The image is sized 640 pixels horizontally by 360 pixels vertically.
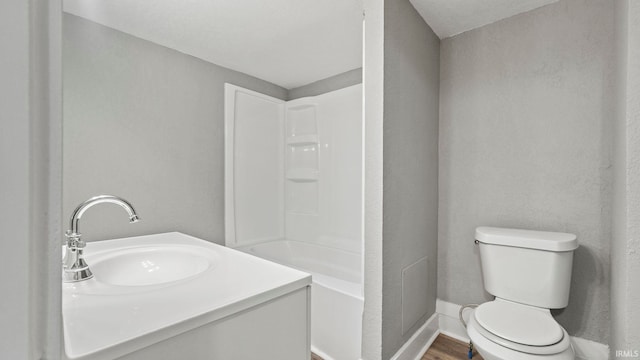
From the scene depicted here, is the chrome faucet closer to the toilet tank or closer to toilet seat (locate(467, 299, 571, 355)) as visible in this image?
toilet seat (locate(467, 299, 571, 355))

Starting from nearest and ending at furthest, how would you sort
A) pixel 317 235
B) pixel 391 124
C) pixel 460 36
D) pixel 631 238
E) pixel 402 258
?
pixel 631 238 < pixel 391 124 < pixel 402 258 < pixel 460 36 < pixel 317 235

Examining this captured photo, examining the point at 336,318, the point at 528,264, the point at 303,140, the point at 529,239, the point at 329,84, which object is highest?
the point at 329,84

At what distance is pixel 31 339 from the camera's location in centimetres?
25

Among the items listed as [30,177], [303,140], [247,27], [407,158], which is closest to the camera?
[30,177]

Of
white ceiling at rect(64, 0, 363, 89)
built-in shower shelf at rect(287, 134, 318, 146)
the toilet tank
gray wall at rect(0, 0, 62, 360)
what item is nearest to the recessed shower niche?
built-in shower shelf at rect(287, 134, 318, 146)

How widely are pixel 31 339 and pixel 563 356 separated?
1.76m

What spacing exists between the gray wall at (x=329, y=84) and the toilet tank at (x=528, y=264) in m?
1.77

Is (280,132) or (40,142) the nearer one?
(40,142)

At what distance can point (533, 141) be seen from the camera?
1.80m

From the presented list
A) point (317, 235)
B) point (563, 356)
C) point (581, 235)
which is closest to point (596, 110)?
point (581, 235)

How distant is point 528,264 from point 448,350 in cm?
79

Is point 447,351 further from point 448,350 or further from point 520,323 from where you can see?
point 520,323

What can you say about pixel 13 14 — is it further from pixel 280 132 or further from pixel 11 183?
pixel 280 132

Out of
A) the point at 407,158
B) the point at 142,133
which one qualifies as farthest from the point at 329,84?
the point at 142,133
